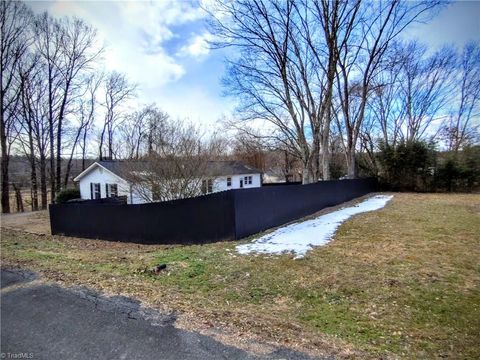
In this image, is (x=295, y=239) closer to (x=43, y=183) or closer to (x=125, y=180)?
(x=125, y=180)

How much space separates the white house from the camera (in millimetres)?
12257

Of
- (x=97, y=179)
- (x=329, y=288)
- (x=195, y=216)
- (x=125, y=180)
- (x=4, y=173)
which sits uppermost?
(x=4, y=173)

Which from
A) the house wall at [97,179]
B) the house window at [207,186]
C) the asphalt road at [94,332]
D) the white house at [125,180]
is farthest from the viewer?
the house wall at [97,179]

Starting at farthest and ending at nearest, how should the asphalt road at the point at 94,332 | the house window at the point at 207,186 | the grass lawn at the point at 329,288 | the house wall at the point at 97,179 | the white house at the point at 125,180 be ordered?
the house wall at the point at 97,179 < the white house at the point at 125,180 < the house window at the point at 207,186 < the grass lawn at the point at 329,288 < the asphalt road at the point at 94,332

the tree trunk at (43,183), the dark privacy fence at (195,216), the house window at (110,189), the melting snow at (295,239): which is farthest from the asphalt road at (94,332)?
the tree trunk at (43,183)

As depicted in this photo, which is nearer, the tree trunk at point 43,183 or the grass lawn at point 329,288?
the grass lawn at point 329,288

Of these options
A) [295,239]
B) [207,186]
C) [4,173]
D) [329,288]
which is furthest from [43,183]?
[329,288]

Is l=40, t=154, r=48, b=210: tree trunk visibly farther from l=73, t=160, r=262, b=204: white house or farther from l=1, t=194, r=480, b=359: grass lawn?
l=1, t=194, r=480, b=359: grass lawn

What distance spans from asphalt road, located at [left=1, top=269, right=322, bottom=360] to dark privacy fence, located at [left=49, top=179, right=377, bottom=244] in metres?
3.69

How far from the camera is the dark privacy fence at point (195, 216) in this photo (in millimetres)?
7258

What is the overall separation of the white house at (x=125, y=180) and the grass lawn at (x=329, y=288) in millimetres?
5711

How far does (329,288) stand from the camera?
13.2 feet

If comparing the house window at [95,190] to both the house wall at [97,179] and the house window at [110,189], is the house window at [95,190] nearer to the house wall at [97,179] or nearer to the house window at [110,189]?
the house wall at [97,179]

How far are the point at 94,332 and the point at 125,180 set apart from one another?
1016 cm
